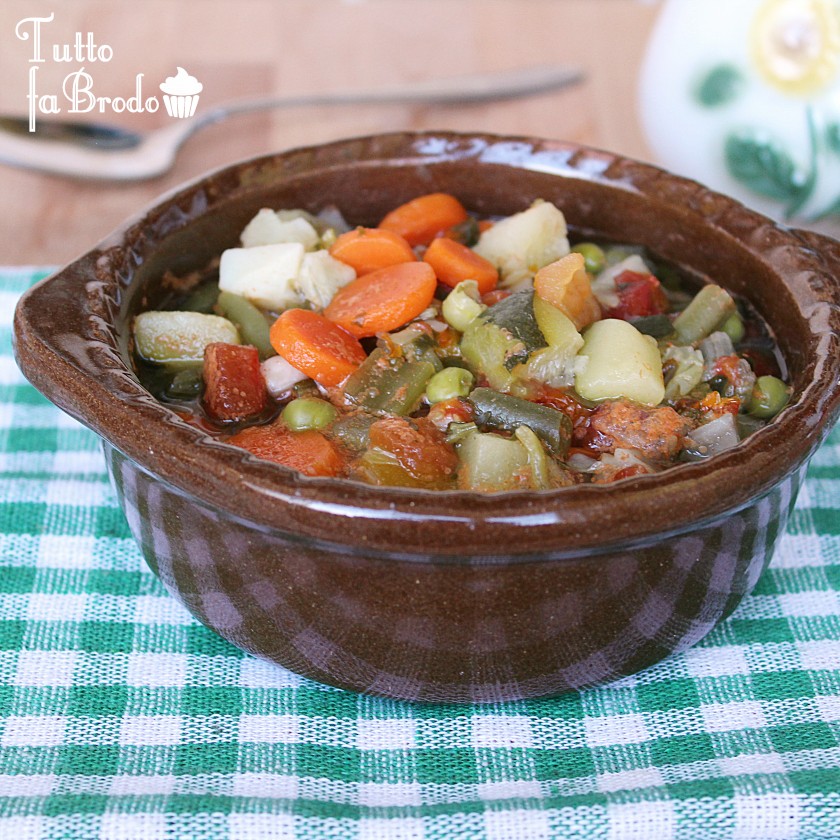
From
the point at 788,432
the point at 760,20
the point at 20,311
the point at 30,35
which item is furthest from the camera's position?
the point at 30,35

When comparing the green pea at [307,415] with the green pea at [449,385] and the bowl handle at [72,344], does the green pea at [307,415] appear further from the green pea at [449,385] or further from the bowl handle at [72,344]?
the bowl handle at [72,344]

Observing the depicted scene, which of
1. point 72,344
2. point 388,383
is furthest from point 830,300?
point 72,344

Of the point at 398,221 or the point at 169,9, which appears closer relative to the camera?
the point at 398,221

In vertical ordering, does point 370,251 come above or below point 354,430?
above

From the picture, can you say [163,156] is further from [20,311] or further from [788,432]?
[788,432]

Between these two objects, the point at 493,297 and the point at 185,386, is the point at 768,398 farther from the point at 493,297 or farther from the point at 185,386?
the point at 185,386

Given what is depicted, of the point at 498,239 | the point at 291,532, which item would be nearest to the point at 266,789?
the point at 291,532
